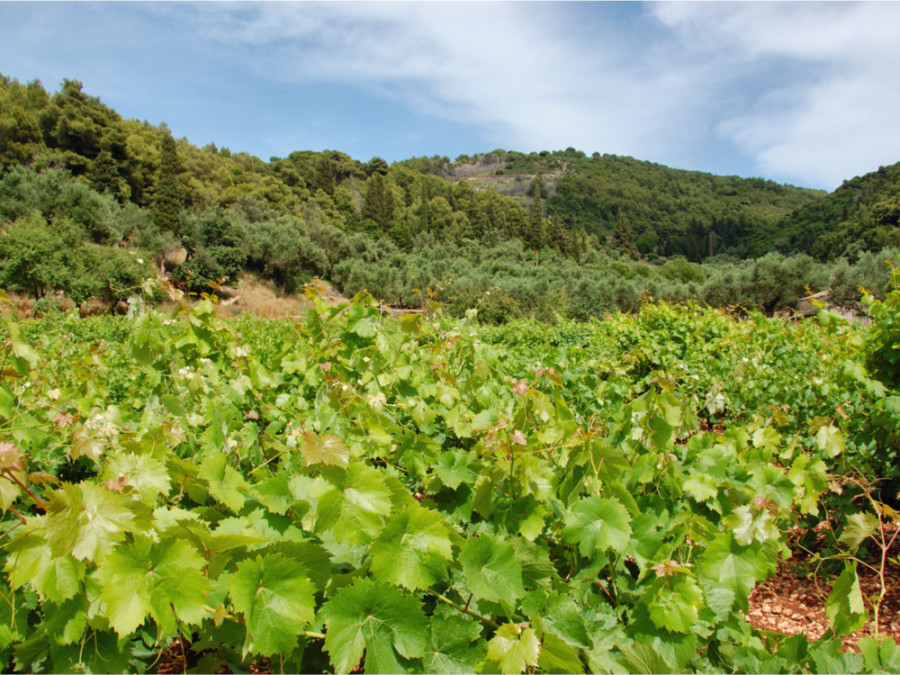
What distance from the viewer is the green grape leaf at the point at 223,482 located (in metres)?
1.02

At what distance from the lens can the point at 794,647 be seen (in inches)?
42.5

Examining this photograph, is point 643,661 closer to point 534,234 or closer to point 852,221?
point 534,234

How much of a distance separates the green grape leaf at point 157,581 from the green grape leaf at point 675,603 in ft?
2.94

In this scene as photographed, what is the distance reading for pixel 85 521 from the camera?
0.75 meters

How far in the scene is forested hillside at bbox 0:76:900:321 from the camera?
826 inches

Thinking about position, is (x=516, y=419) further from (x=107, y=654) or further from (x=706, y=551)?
(x=107, y=654)

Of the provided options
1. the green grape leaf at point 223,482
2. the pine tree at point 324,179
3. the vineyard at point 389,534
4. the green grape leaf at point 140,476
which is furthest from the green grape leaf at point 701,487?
the pine tree at point 324,179

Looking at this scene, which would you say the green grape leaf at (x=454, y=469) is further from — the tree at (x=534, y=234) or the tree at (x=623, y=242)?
the tree at (x=623, y=242)

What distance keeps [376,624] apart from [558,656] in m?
0.33

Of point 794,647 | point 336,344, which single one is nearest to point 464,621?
point 794,647

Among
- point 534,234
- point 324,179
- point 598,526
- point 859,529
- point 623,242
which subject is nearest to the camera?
point 598,526

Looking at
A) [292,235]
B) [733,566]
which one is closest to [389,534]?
[733,566]

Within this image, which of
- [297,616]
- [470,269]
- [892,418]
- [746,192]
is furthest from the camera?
[746,192]

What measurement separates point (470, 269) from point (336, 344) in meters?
30.6
